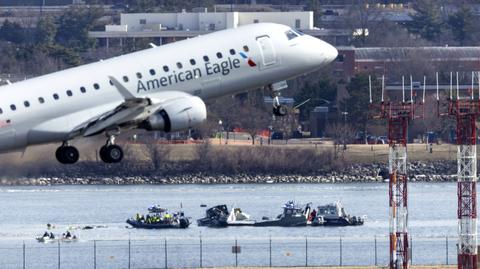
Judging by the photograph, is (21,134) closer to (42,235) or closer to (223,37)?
→ (223,37)

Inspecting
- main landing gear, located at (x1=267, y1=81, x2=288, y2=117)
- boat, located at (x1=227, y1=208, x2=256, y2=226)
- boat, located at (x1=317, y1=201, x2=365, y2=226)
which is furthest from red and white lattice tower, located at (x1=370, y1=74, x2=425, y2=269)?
boat, located at (x1=227, y1=208, x2=256, y2=226)

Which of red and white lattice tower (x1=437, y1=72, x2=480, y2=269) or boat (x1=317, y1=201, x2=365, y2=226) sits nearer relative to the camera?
red and white lattice tower (x1=437, y1=72, x2=480, y2=269)

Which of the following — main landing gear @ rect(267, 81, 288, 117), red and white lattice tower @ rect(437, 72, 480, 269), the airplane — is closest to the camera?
the airplane

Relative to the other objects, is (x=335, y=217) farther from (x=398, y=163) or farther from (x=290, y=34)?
(x=290, y=34)

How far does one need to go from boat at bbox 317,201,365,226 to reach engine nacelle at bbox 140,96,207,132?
8272cm

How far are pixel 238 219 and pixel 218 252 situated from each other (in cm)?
2197

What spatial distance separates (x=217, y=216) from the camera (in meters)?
178

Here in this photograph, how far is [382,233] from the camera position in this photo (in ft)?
557

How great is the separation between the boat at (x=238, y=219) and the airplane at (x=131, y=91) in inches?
3104

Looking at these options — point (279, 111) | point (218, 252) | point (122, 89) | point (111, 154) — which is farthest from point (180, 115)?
A: point (218, 252)

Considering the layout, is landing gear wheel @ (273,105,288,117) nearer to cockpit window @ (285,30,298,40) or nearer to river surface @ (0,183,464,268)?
cockpit window @ (285,30,298,40)

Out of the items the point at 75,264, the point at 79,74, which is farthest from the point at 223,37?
the point at 75,264

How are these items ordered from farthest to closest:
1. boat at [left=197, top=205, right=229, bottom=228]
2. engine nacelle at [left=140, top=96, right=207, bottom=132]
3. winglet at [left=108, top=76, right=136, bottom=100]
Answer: boat at [left=197, top=205, right=229, bottom=228], engine nacelle at [left=140, top=96, right=207, bottom=132], winglet at [left=108, top=76, right=136, bottom=100]

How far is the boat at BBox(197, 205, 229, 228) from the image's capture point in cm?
17750
